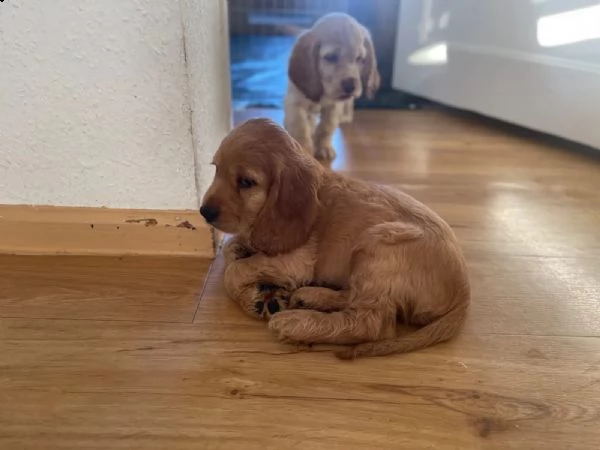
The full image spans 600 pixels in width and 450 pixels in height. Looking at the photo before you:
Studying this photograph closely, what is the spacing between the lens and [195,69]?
1.13 m

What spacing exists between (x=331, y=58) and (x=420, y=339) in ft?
4.20

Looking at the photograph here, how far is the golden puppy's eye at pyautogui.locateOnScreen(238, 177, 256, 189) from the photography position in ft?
Result: 3.25

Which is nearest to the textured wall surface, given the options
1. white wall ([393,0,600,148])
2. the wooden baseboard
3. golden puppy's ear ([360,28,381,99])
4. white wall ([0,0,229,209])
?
white wall ([0,0,229,209])

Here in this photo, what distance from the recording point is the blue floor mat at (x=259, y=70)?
9.16ft

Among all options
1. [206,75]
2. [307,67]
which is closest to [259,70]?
[307,67]

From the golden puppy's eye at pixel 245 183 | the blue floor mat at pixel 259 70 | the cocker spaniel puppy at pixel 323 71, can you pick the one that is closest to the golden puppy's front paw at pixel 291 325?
the golden puppy's eye at pixel 245 183

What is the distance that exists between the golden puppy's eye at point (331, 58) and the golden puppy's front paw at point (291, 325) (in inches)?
48.2

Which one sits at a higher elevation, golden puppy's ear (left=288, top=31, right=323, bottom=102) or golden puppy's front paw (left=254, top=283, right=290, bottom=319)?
golden puppy's ear (left=288, top=31, right=323, bottom=102)

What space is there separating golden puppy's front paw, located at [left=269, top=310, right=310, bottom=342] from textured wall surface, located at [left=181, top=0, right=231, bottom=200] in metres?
0.39

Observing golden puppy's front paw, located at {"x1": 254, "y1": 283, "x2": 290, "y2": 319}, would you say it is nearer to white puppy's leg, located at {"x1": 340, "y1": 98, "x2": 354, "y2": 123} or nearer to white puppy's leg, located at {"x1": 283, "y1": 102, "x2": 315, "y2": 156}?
white puppy's leg, located at {"x1": 283, "y1": 102, "x2": 315, "y2": 156}

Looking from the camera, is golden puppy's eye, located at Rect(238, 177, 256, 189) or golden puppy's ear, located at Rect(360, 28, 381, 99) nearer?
golden puppy's eye, located at Rect(238, 177, 256, 189)

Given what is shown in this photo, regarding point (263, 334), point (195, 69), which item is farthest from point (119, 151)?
point (263, 334)

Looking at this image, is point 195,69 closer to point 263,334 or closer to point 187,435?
point 263,334

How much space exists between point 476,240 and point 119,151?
2.95 feet
